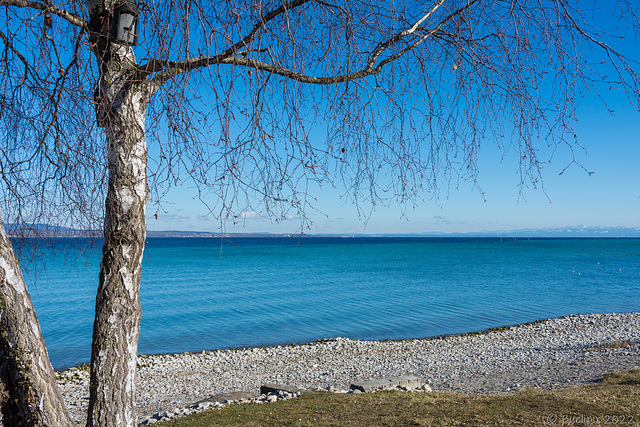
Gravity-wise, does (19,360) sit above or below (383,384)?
above

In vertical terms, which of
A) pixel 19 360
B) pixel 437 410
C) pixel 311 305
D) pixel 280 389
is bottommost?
pixel 311 305

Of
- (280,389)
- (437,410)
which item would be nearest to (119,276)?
(437,410)

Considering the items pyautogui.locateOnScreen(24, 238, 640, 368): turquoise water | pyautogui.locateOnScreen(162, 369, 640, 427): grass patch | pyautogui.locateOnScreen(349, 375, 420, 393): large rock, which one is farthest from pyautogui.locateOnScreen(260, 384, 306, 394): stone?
pyautogui.locateOnScreen(24, 238, 640, 368): turquoise water

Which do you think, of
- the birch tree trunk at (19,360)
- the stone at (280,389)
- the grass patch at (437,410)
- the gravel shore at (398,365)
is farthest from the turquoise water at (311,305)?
the birch tree trunk at (19,360)

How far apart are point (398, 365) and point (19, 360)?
11.9 m

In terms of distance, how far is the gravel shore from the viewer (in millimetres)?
10508

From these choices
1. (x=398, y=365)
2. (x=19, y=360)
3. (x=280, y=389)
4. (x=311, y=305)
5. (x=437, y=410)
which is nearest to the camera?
(x=19, y=360)

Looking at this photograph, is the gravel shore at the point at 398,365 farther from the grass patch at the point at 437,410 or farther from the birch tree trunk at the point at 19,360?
the birch tree trunk at the point at 19,360

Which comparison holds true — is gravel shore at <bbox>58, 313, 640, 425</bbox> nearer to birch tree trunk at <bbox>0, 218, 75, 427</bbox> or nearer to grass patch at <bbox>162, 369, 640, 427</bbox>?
grass patch at <bbox>162, 369, 640, 427</bbox>

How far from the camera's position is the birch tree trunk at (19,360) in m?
2.88

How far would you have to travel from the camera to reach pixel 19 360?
9.50 feet

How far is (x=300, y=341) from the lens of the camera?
1770 cm

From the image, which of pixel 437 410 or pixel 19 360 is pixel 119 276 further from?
pixel 437 410

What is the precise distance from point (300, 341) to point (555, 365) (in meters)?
9.04
